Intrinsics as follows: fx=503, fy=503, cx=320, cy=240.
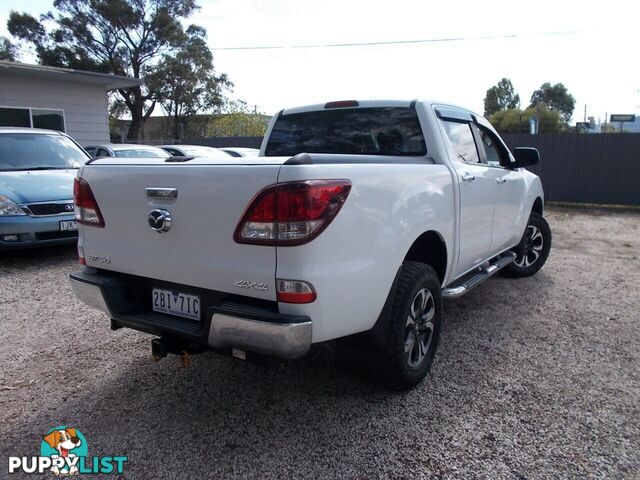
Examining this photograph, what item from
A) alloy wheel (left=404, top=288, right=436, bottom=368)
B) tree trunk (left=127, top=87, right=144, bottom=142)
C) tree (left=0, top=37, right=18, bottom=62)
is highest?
tree (left=0, top=37, right=18, bottom=62)

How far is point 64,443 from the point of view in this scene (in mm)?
2689

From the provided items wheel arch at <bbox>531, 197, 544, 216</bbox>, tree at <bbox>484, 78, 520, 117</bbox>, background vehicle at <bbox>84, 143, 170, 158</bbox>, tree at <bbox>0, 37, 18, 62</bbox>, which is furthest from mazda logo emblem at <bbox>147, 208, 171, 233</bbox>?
tree at <bbox>484, 78, 520, 117</bbox>

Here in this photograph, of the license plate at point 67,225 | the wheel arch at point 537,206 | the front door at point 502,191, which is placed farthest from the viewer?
the license plate at point 67,225

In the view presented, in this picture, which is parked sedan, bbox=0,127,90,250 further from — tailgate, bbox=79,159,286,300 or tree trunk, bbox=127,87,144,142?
tree trunk, bbox=127,87,144,142

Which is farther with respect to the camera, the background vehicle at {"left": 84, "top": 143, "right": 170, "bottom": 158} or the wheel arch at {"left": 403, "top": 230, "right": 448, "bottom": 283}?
the background vehicle at {"left": 84, "top": 143, "right": 170, "bottom": 158}

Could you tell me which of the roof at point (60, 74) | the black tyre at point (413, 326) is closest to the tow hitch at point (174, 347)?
the black tyre at point (413, 326)

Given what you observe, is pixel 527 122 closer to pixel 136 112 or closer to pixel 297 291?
pixel 136 112

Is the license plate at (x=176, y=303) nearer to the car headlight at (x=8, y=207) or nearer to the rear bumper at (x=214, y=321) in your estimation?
the rear bumper at (x=214, y=321)

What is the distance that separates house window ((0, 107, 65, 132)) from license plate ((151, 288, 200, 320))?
11.8 m

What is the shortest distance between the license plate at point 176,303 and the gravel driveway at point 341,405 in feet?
2.13

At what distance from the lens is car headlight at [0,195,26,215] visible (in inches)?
237

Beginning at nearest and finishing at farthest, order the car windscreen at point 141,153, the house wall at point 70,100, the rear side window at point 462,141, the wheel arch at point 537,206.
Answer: the rear side window at point 462,141 → the wheel arch at point 537,206 → the car windscreen at point 141,153 → the house wall at point 70,100

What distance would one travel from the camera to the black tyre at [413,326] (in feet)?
9.52

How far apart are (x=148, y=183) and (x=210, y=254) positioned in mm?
553
